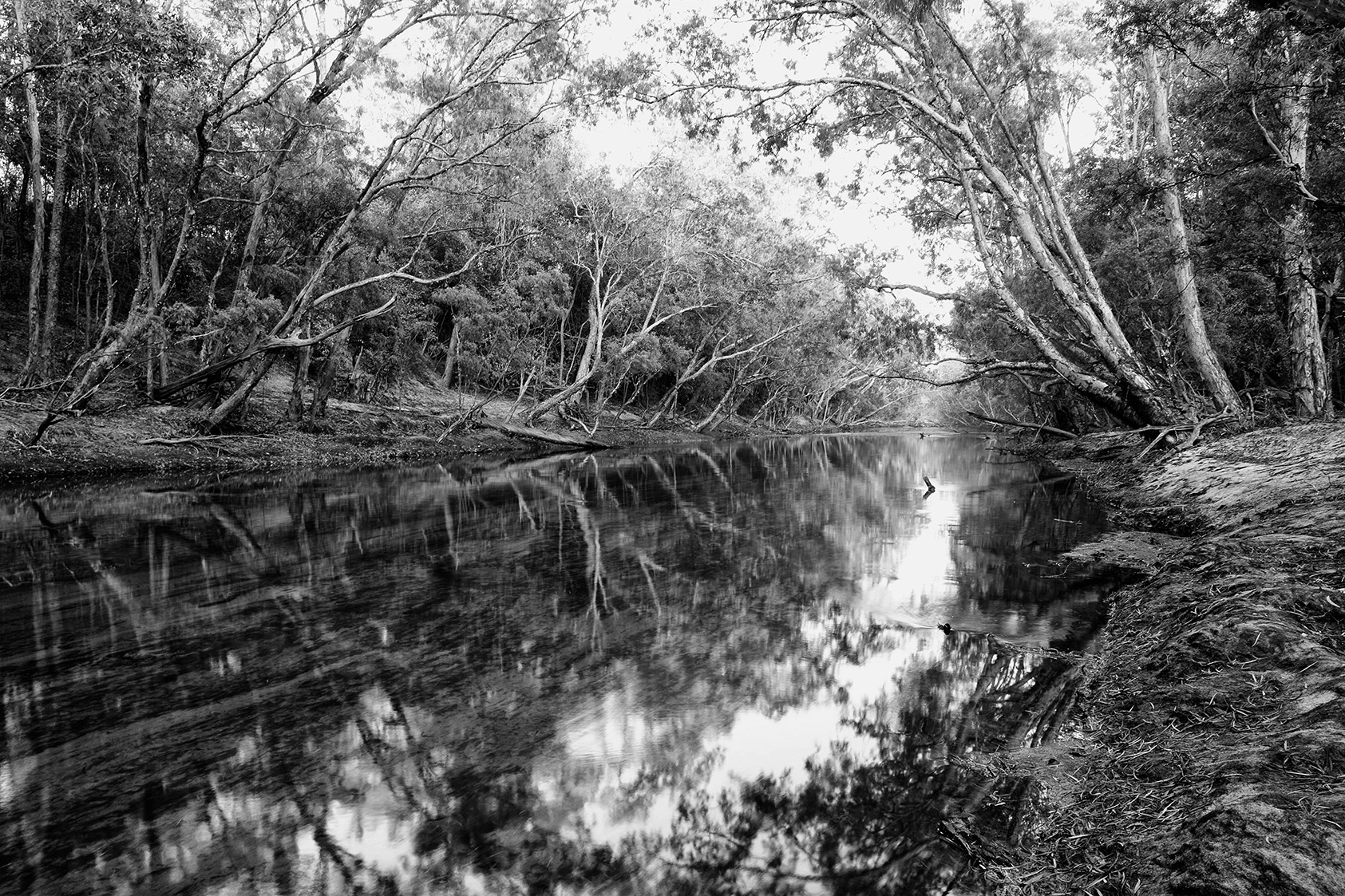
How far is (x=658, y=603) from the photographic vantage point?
6.31 meters

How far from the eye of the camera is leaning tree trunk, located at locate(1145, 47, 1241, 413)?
14180mm

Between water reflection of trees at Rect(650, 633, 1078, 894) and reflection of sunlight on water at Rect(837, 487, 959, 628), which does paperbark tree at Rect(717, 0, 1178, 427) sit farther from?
water reflection of trees at Rect(650, 633, 1078, 894)

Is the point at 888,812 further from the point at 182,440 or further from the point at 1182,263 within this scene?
the point at 182,440

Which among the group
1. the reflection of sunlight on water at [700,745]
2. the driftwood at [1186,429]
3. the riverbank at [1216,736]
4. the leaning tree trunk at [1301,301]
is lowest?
the reflection of sunlight on water at [700,745]

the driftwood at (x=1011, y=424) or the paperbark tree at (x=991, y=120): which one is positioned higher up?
the paperbark tree at (x=991, y=120)

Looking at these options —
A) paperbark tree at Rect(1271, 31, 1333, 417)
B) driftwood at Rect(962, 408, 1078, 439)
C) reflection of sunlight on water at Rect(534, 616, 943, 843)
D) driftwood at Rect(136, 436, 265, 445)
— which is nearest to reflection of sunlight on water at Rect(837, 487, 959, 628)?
reflection of sunlight on water at Rect(534, 616, 943, 843)

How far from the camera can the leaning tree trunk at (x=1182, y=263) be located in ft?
46.5

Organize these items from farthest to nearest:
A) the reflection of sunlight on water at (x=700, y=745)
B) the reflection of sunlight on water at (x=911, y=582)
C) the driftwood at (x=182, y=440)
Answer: the driftwood at (x=182, y=440), the reflection of sunlight on water at (x=911, y=582), the reflection of sunlight on water at (x=700, y=745)

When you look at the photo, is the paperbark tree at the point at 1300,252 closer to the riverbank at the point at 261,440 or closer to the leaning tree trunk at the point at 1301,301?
the leaning tree trunk at the point at 1301,301

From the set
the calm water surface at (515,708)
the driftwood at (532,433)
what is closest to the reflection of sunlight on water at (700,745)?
the calm water surface at (515,708)

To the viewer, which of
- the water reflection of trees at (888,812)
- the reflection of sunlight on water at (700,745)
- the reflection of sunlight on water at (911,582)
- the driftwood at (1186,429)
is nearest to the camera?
the water reflection of trees at (888,812)

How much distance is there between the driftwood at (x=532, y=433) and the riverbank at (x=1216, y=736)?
74.5ft

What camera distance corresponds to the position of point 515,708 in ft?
13.2

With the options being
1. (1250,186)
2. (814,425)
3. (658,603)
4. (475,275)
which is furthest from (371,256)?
(814,425)
